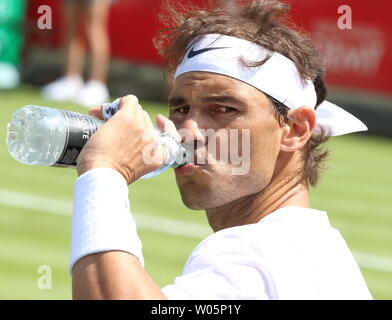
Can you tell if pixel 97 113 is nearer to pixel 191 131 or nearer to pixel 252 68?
pixel 191 131

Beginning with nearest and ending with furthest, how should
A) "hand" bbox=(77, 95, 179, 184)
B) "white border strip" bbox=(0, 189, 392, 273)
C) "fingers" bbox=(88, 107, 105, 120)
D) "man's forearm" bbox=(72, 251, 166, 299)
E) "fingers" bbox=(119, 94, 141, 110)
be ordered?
"man's forearm" bbox=(72, 251, 166, 299) → "hand" bbox=(77, 95, 179, 184) → "fingers" bbox=(119, 94, 141, 110) → "fingers" bbox=(88, 107, 105, 120) → "white border strip" bbox=(0, 189, 392, 273)

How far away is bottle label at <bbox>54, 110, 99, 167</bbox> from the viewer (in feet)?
9.92

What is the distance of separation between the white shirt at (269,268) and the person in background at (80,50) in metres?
11.8

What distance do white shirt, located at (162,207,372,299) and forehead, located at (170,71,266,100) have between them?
581 millimetres

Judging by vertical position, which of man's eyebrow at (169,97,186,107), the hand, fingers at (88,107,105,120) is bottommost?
the hand

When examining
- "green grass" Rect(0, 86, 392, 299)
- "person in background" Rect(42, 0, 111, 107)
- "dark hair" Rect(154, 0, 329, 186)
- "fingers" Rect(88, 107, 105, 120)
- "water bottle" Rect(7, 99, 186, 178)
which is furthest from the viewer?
"person in background" Rect(42, 0, 111, 107)

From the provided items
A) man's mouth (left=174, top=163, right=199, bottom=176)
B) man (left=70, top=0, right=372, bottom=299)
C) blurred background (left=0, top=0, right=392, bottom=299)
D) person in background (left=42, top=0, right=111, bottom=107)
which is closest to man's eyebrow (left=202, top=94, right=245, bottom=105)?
man (left=70, top=0, right=372, bottom=299)

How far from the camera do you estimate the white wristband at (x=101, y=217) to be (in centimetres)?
258

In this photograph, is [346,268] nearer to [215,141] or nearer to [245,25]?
[215,141]

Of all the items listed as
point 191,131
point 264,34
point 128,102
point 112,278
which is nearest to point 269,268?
point 112,278

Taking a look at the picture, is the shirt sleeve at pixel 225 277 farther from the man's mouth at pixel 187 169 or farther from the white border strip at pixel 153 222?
the white border strip at pixel 153 222

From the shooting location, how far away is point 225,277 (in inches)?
102

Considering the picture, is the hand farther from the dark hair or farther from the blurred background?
the blurred background

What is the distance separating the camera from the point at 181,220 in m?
8.88
